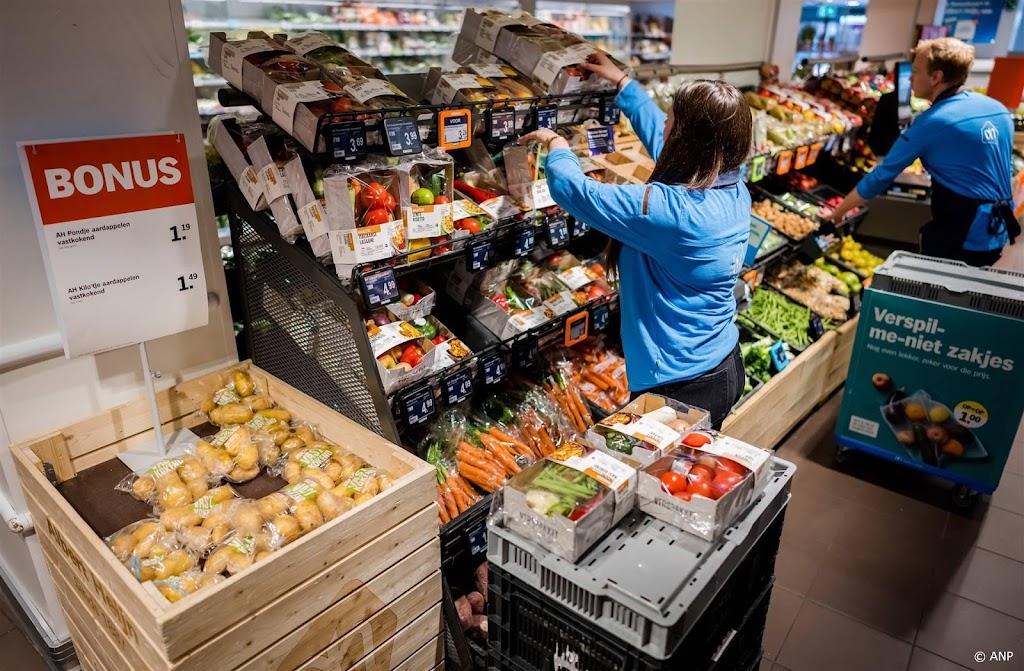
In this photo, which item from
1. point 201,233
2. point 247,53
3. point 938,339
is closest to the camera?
point 247,53

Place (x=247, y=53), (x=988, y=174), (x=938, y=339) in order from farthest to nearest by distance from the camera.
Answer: (x=988, y=174)
(x=938, y=339)
(x=247, y=53)

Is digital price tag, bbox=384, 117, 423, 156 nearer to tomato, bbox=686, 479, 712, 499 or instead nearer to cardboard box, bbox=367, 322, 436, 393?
cardboard box, bbox=367, 322, 436, 393

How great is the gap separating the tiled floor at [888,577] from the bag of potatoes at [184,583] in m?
1.44

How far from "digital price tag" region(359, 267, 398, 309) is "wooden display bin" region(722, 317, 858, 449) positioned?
67.6 inches

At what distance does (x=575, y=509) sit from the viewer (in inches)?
57.7

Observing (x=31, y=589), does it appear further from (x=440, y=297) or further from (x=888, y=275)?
(x=888, y=275)

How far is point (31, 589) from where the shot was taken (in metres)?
2.41

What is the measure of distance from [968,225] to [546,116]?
296 cm

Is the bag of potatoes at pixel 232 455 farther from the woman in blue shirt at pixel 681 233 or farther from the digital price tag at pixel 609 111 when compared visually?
the digital price tag at pixel 609 111

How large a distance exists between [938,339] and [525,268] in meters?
1.98

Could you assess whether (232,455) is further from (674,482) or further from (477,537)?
(674,482)

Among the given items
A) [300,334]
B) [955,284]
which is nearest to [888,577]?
[955,284]

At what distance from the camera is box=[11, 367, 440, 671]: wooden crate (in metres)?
1.51

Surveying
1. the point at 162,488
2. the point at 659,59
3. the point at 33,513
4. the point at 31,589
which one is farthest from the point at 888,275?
the point at 659,59
